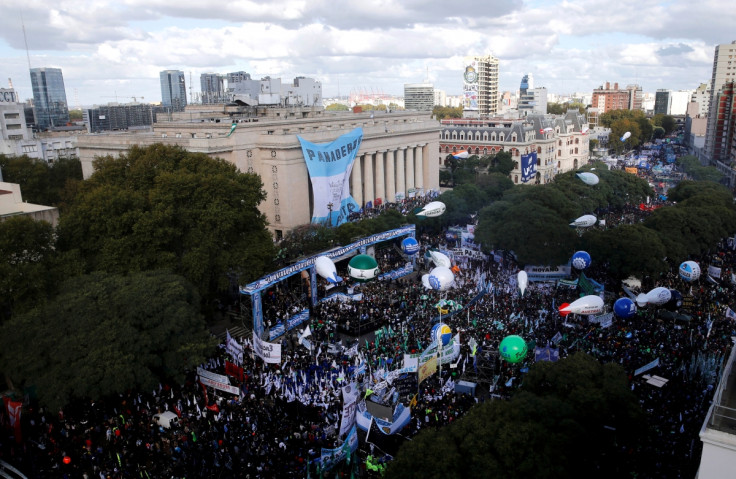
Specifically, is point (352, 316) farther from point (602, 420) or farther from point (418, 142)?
point (418, 142)

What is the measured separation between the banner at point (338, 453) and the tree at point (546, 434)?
3266mm

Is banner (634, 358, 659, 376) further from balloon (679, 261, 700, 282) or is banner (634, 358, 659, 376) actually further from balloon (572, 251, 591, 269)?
balloon (679, 261, 700, 282)

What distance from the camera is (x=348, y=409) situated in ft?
61.2

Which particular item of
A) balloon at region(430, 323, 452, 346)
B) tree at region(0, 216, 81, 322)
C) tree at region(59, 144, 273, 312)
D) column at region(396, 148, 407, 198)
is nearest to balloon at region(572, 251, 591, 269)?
balloon at region(430, 323, 452, 346)

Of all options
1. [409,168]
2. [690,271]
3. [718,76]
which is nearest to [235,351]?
[690,271]

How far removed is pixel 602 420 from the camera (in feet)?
50.2

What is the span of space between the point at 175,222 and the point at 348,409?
1592 cm

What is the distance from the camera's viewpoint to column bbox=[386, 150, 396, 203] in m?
58.3

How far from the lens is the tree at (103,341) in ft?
65.5

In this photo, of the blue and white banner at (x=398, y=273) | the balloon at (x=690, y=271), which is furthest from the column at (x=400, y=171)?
the balloon at (x=690, y=271)

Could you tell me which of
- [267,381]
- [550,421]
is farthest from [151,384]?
[550,421]

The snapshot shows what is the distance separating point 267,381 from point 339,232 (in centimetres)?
1773

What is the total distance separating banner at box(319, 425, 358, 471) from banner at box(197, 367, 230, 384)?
6299 mm

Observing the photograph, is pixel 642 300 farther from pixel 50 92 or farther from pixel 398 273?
pixel 50 92
